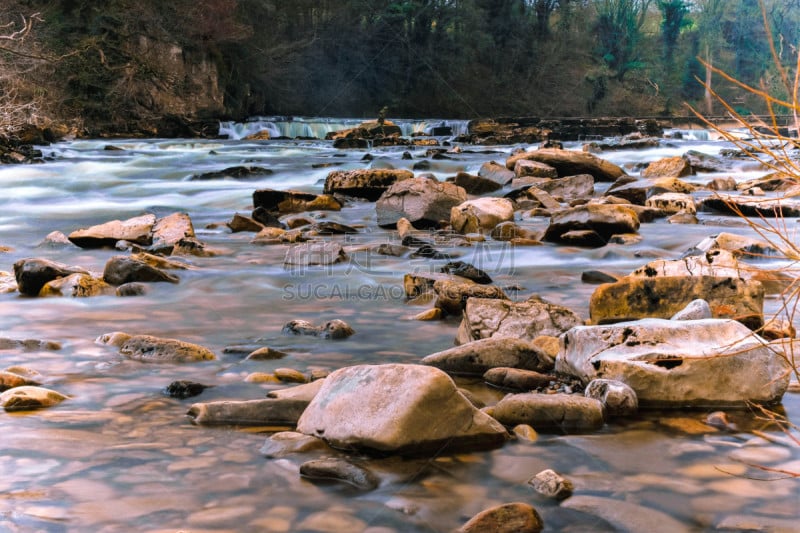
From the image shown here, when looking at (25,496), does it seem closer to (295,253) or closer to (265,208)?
(295,253)

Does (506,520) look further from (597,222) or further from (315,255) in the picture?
(597,222)

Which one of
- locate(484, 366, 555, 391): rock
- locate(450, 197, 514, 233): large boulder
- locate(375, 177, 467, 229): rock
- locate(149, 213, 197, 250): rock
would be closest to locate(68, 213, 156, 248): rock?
locate(149, 213, 197, 250): rock

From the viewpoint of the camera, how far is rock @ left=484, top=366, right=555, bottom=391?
2855 mm

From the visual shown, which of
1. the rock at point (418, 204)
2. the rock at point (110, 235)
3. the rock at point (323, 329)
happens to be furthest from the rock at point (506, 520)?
the rock at point (418, 204)

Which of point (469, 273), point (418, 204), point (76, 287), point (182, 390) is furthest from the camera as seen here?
point (418, 204)

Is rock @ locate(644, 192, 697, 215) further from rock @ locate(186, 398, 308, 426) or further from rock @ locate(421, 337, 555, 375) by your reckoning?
rock @ locate(186, 398, 308, 426)

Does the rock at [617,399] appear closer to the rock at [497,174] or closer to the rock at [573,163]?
the rock at [497,174]

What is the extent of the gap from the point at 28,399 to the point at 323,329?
1.48 m

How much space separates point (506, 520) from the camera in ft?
5.96

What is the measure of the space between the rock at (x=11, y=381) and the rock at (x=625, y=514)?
2088 mm

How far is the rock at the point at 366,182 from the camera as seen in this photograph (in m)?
9.67

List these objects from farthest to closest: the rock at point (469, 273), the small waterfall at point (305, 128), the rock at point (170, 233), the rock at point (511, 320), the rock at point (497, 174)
→ the small waterfall at point (305, 128)
the rock at point (497, 174)
the rock at point (170, 233)
the rock at point (469, 273)
the rock at point (511, 320)

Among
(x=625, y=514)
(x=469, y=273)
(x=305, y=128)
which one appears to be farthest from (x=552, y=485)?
(x=305, y=128)

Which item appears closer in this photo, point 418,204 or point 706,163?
point 418,204
